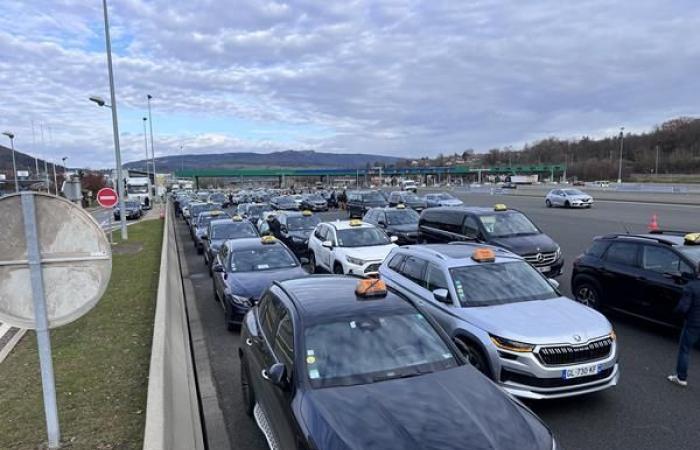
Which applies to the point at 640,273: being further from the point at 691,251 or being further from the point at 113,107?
the point at 113,107

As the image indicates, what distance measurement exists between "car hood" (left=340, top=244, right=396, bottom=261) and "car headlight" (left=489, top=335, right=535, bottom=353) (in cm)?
655

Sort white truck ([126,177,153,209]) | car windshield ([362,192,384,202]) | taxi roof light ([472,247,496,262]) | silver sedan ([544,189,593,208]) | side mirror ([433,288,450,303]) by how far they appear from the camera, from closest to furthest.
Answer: side mirror ([433,288,450,303])
taxi roof light ([472,247,496,262])
car windshield ([362,192,384,202])
silver sedan ([544,189,593,208])
white truck ([126,177,153,209])

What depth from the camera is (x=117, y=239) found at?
2525cm

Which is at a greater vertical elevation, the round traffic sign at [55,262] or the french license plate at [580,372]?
the round traffic sign at [55,262]

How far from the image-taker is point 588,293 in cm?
921

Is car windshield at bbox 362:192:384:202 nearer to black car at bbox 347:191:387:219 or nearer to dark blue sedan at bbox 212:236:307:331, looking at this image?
black car at bbox 347:191:387:219

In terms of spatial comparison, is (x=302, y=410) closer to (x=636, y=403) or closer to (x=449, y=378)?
(x=449, y=378)

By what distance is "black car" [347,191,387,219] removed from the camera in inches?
1341

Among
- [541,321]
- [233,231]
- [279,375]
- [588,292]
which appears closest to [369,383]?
[279,375]

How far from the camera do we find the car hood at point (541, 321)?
5426mm

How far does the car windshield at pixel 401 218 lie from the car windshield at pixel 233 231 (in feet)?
16.7

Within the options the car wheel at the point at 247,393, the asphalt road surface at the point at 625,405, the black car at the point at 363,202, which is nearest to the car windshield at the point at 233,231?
the asphalt road surface at the point at 625,405

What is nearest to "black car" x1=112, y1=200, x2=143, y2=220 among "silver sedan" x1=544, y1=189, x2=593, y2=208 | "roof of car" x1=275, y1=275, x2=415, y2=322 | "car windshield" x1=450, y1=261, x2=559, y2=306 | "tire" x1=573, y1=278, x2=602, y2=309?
"silver sedan" x1=544, y1=189, x2=593, y2=208

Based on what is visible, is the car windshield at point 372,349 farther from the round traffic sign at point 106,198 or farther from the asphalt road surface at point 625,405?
the round traffic sign at point 106,198
